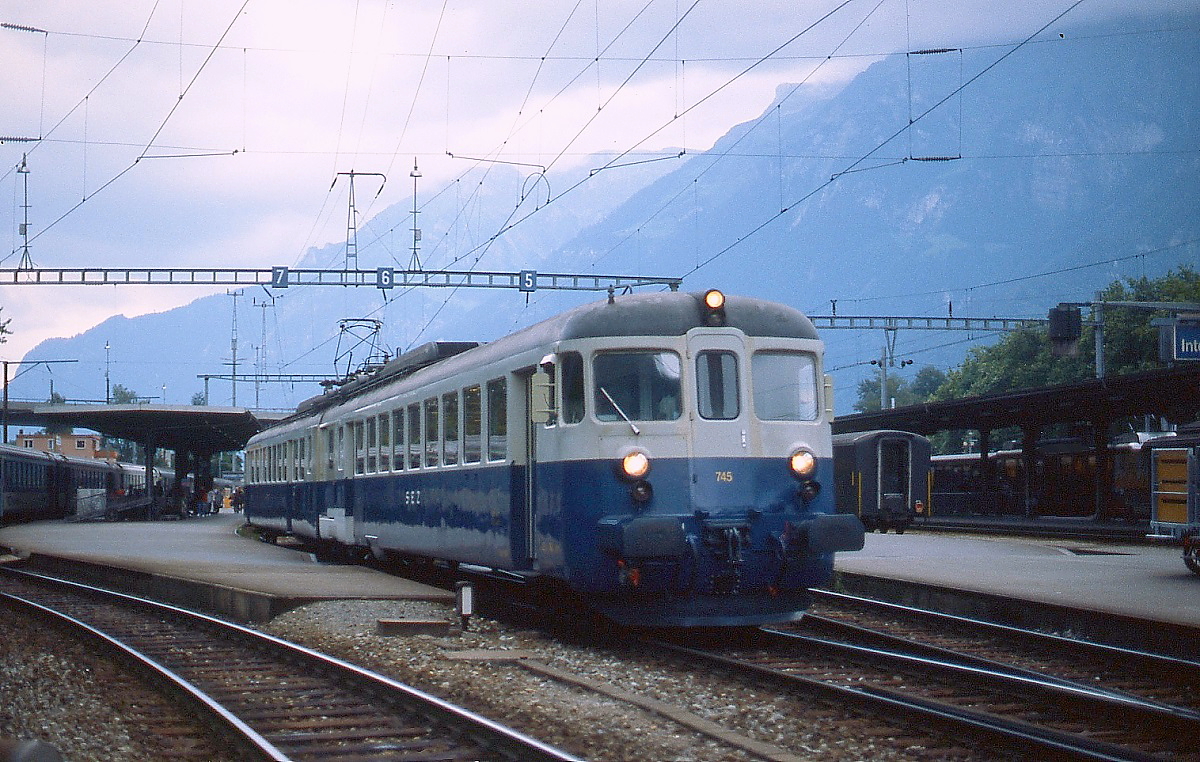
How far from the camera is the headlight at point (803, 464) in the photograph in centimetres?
1119

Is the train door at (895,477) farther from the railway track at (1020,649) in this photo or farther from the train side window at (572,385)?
the train side window at (572,385)

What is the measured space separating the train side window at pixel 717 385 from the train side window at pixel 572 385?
0.98 meters

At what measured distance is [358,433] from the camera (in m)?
19.8

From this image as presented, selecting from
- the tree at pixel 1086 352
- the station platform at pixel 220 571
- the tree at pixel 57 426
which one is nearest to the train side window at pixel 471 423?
the station platform at pixel 220 571

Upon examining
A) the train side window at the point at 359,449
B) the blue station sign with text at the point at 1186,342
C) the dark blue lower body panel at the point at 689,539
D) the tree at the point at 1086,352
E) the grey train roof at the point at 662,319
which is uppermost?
the tree at the point at 1086,352

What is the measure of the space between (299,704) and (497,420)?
449 centimetres

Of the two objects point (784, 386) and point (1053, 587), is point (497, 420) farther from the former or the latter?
point (1053, 587)

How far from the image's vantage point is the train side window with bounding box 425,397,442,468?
1506 centimetres

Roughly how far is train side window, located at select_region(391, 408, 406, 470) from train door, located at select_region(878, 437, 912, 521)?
2028 centimetres

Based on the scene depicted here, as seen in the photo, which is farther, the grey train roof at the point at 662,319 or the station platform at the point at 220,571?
the station platform at the point at 220,571

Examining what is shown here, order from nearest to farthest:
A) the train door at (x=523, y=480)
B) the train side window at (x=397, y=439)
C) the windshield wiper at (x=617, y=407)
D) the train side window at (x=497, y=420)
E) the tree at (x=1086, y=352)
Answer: the windshield wiper at (x=617, y=407), the train door at (x=523, y=480), the train side window at (x=497, y=420), the train side window at (x=397, y=439), the tree at (x=1086, y=352)

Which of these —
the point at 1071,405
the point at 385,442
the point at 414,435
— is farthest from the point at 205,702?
the point at 1071,405

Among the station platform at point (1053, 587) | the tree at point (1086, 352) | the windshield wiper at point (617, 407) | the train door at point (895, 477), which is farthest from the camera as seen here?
the tree at point (1086, 352)

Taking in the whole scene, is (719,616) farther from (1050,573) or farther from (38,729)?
(1050,573)
